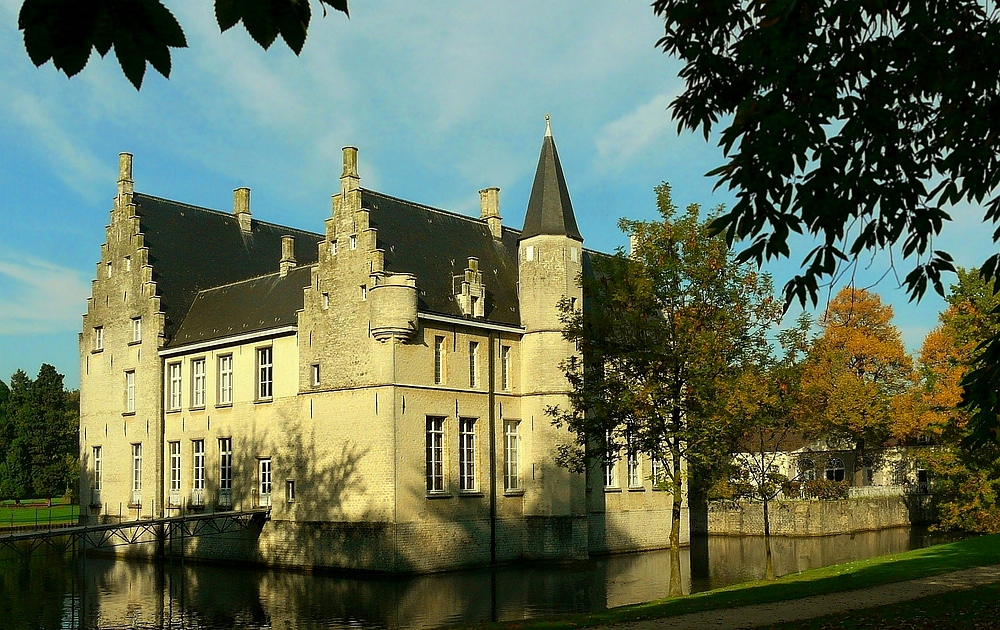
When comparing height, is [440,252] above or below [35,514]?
above

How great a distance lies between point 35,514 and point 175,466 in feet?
86.5

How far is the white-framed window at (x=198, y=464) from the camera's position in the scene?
36.4 metres

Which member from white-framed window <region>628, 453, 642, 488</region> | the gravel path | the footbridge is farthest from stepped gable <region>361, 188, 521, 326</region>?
the gravel path

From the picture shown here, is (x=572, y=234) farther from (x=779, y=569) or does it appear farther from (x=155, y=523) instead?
(x=155, y=523)

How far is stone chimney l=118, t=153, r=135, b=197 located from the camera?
39.6m

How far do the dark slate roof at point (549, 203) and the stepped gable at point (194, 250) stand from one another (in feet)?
34.8

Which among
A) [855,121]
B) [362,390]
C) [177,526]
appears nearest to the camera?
[855,121]

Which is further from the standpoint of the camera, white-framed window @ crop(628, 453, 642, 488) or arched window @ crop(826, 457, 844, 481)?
arched window @ crop(826, 457, 844, 481)

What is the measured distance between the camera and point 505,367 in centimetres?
3444

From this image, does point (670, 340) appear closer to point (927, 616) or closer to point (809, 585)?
point (809, 585)

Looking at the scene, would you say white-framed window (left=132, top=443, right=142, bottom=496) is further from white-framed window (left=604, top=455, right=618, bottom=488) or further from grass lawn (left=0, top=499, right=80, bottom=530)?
white-framed window (left=604, top=455, right=618, bottom=488)

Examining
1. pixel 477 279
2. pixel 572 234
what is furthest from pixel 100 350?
pixel 572 234

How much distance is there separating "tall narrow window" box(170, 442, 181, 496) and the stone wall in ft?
69.3

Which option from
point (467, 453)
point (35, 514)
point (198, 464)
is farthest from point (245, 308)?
point (35, 514)
